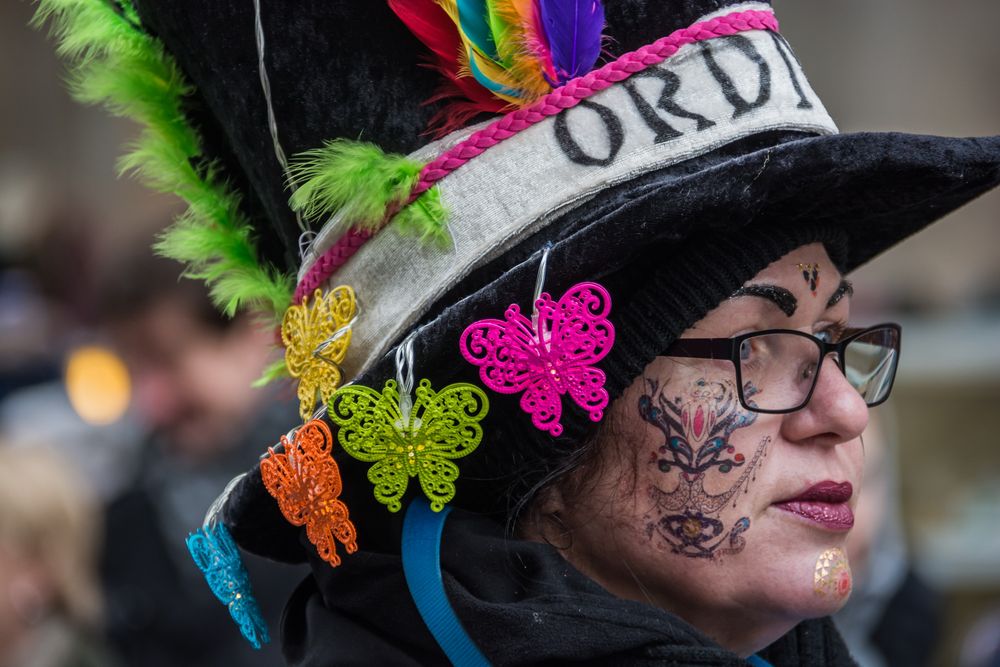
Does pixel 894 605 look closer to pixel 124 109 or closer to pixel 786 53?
pixel 786 53

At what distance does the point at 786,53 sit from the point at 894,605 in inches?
125

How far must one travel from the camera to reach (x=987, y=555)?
6.55 meters

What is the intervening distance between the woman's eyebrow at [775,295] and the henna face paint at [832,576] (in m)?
0.39

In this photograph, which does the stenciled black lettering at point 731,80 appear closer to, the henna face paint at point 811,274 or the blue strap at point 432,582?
the henna face paint at point 811,274

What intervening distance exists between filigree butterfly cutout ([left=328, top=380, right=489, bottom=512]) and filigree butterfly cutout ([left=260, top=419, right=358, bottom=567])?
0.18ft

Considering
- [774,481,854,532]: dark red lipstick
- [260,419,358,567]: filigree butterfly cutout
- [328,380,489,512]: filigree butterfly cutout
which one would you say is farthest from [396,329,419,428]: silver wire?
[774,481,854,532]: dark red lipstick

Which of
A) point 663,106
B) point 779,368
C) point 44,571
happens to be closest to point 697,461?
point 779,368

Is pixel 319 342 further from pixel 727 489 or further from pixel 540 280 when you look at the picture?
pixel 727 489

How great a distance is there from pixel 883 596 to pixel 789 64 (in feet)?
10.2

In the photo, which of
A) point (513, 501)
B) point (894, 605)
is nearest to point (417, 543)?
point (513, 501)

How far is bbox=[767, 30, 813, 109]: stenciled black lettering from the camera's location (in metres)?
2.04

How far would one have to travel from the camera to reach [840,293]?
219 cm

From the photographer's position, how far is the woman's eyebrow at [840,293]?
7.09ft

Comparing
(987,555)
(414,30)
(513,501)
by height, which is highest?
(414,30)
